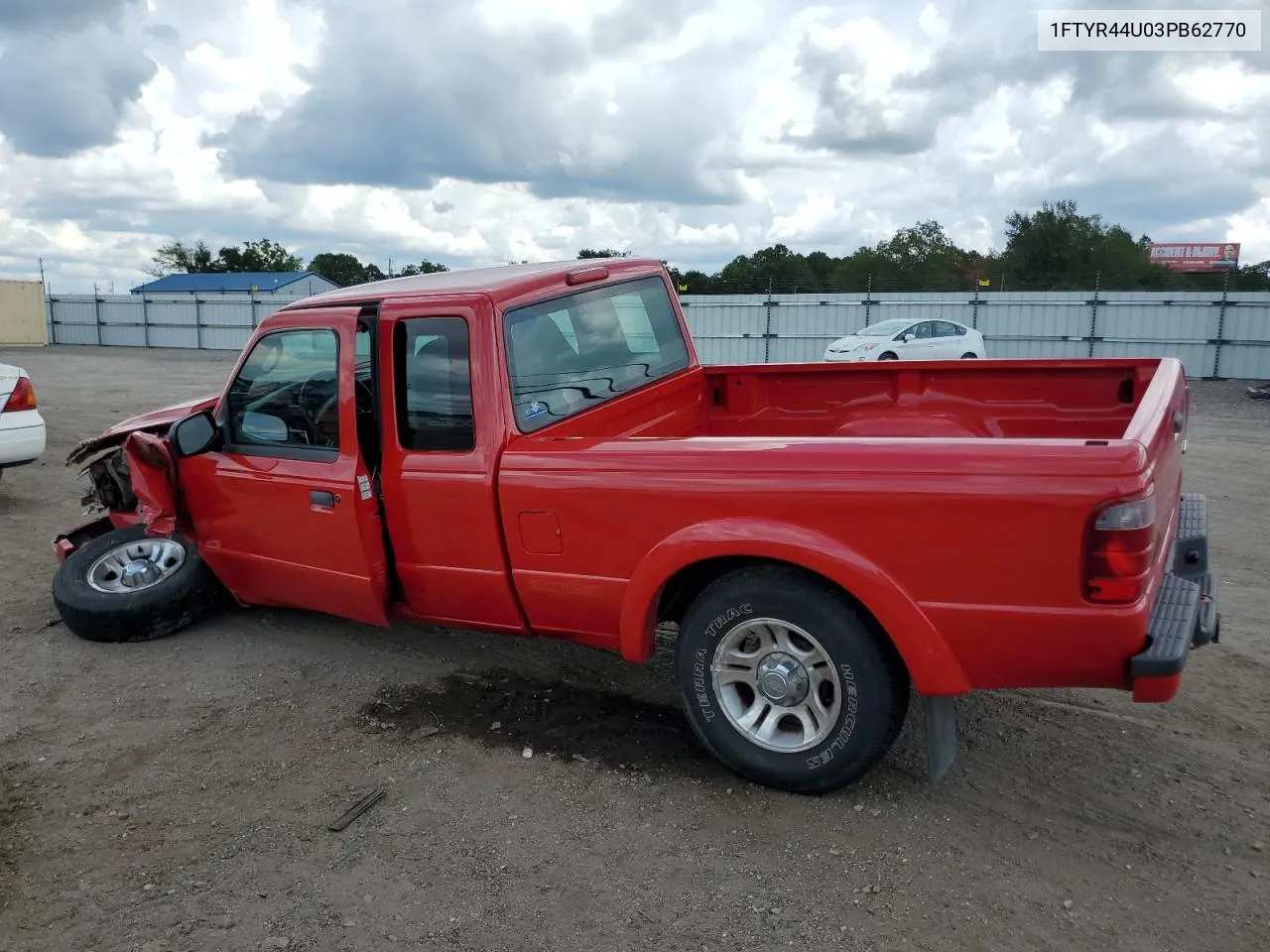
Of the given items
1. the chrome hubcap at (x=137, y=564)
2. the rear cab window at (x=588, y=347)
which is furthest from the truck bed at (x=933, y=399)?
the chrome hubcap at (x=137, y=564)

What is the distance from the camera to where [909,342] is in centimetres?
2028

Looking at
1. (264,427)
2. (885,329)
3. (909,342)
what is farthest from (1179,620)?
(885,329)

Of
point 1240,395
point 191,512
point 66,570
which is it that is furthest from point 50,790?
point 1240,395

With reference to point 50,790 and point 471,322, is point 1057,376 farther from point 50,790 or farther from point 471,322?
point 50,790

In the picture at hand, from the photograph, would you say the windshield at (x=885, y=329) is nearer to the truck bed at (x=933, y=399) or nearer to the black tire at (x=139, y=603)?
the truck bed at (x=933, y=399)

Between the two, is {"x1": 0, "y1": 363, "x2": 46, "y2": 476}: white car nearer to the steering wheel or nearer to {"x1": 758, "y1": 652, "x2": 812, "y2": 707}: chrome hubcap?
the steering wheel

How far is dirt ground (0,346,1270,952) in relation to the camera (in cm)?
296

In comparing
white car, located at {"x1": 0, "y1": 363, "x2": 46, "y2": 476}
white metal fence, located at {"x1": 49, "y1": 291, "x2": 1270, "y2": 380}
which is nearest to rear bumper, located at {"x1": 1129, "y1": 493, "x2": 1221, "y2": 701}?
white car, located at {"x1": 0, "y1": 363, "x2": 46, "y2": 476}

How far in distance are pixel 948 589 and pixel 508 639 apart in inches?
107

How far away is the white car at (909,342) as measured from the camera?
20.3 meters

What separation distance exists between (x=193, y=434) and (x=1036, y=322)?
899 inches

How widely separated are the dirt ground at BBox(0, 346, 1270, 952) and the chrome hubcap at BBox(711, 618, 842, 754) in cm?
25

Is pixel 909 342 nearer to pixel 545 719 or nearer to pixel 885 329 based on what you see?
pixel 885 329

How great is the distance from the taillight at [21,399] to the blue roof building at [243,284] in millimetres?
38263
